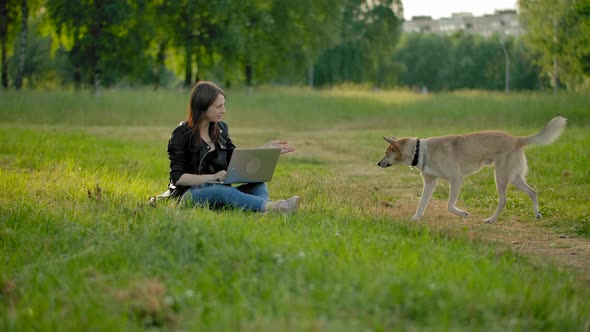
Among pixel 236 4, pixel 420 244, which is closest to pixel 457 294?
pixel 420 244

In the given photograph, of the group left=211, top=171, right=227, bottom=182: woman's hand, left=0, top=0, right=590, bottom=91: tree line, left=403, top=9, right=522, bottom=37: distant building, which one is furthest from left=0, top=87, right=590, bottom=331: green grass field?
left=403, top=9, right=522, bottom=37: distant building

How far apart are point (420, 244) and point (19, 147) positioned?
9729 mm

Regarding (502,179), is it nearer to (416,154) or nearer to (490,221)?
(490,221)

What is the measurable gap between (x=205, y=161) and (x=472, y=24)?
6002 inches

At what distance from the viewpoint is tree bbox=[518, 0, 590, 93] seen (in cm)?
3825

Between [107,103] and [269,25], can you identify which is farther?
[269,25]

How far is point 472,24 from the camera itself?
151750mm

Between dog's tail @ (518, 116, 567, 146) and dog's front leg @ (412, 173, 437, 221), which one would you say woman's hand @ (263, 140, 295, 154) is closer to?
dog's front leg @ (412, 173, 437, 221)

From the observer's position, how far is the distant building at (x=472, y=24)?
139250 mm

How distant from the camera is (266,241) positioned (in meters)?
5.54

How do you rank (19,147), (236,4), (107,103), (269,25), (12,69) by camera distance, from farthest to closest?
(12,69)
(269,25)
(236,4)
(107,103)
(19,147)

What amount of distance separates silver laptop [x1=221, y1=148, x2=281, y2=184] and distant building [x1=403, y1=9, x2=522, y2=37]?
12941 cm

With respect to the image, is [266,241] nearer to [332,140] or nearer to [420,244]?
[420,244]

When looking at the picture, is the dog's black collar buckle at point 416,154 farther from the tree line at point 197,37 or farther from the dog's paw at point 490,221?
the tree line at point 197,37
